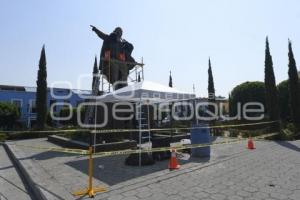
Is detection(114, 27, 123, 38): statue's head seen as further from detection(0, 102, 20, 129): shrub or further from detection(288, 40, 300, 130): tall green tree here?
detection(0, 102, 20, 129): shrub

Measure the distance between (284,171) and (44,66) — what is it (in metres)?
26.9

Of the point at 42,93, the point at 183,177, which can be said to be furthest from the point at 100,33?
the point at 183,177

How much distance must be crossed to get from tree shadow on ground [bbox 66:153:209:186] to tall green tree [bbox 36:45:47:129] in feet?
62.1

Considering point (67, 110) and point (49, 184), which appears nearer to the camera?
point (49, 184)

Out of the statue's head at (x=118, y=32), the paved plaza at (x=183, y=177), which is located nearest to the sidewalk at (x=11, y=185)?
the paved plaza at (x=183, y=177)

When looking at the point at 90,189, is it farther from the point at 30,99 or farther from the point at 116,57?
the point at 30,99

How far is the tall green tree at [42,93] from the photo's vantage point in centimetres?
2764

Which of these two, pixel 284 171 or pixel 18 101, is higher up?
pixel 18 101

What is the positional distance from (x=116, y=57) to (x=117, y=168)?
12.2 m

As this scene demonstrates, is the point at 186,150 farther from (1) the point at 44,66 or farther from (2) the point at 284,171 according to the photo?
(1) the point at 44,66

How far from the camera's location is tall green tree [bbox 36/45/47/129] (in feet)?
90.7

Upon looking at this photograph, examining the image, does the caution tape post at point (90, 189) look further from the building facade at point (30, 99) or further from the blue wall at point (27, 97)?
the blue wall at point (27, 97)

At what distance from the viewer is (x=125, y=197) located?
5.97 metres

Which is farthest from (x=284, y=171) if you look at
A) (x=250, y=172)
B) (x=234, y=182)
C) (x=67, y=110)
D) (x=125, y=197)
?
(x=67, y=110)
